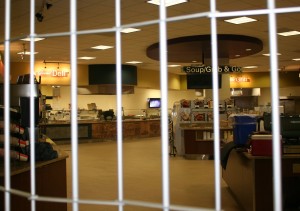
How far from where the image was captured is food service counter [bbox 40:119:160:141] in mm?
13211

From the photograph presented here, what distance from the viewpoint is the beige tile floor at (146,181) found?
5.20 m

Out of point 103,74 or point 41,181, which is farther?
point 103,74

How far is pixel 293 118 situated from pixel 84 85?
479 inches

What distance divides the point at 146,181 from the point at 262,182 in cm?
293

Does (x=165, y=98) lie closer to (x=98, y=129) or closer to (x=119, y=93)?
(x=119, y=93)

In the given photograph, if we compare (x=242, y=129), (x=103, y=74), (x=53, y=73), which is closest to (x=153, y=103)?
(x=103, y=74)

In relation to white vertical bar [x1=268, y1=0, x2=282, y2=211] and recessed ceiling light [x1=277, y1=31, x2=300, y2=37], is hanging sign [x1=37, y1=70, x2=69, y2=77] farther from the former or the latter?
white vertical bar [x1=268, y1=0, x2=282, y2=211]

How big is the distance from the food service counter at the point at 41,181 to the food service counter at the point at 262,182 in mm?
2325

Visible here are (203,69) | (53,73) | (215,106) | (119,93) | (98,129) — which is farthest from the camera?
(53,73)

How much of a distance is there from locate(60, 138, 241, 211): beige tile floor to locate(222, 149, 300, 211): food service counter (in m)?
0.58

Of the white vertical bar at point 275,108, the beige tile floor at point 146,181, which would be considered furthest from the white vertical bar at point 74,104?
the beige tile floor at point 146,181

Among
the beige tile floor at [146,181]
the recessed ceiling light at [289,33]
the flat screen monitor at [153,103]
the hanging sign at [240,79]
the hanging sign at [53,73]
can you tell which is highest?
the recessed ceiling light at [289,33]

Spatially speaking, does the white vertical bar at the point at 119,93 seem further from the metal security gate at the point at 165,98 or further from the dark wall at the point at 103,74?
the dark wall at the point at 103,74

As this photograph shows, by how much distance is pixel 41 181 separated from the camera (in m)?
3.82
